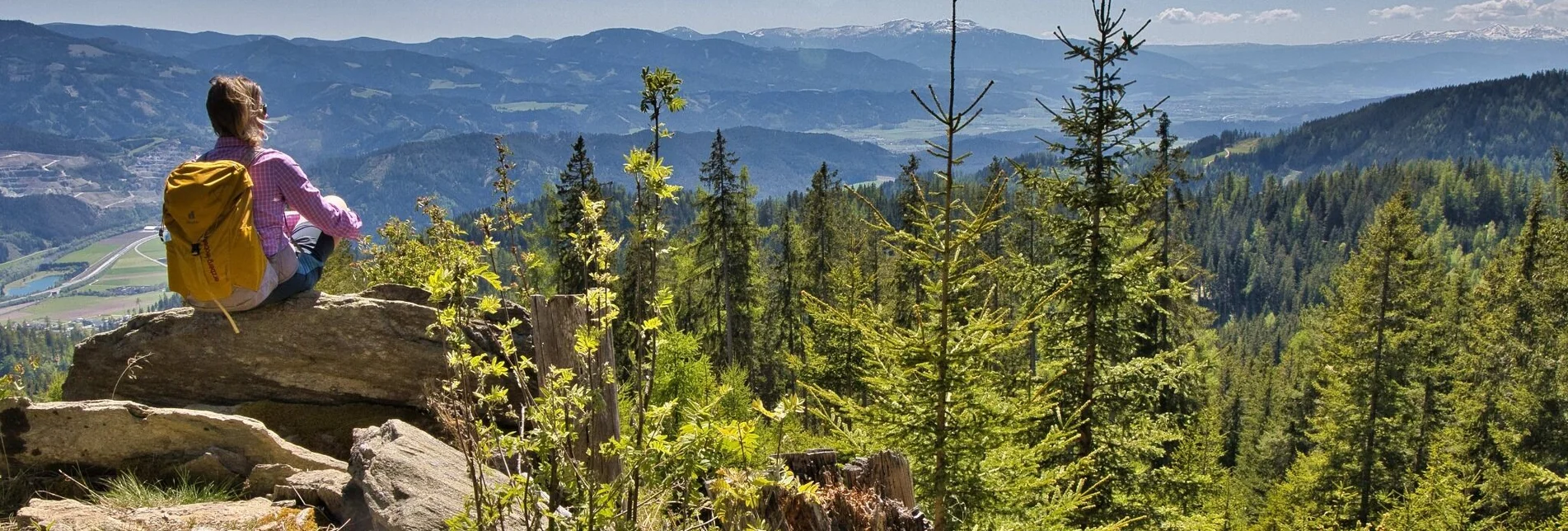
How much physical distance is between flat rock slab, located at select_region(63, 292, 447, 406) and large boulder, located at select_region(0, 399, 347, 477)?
1019mm

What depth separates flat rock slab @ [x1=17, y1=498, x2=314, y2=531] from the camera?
3.84 metres

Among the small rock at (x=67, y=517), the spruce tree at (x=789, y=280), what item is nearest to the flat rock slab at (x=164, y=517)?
the small rock at (x=67, y=517)

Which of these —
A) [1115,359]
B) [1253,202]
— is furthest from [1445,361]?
[1253,202]

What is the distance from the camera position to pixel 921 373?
6.34 metres

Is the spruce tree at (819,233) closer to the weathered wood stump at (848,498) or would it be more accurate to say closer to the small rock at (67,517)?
the weathered wood stump at (848,498)

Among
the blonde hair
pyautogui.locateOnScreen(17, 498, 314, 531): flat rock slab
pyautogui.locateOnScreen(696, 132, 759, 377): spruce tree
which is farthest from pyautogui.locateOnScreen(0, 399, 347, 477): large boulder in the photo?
pyautogui.locateOnScreen(696, 132, 759, 377): spruce tree

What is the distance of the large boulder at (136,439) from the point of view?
15.3 ft

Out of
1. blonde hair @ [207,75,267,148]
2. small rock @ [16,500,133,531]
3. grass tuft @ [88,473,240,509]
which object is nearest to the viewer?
small rock @ [16,500,133,531]

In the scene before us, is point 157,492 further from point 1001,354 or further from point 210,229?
point 1001,354

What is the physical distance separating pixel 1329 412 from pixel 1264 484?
19769 millimetres

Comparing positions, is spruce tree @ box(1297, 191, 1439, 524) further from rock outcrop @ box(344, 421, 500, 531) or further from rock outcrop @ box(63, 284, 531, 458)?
rock outcrop @ box(344, 421, 500, 531)

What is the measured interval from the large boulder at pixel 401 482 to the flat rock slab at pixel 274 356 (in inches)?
60.6

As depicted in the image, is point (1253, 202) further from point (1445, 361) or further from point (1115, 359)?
point (1115, 359)

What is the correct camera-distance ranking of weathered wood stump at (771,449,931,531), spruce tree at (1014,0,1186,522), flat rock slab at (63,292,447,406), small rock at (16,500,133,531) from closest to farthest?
weathered wood stump at (771,449,931,531)
small rock at (16,500,133,531)
flat rock slab at (63,292,447,406)
spruce tree at (1014,0,1186,522)
